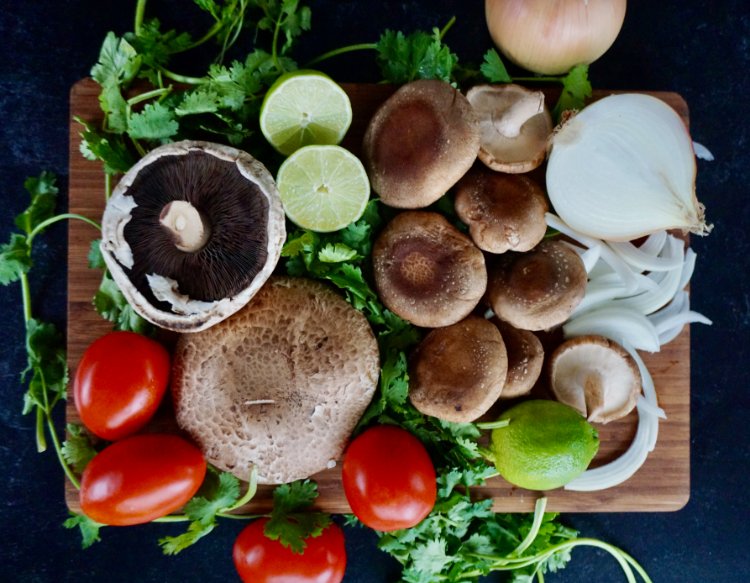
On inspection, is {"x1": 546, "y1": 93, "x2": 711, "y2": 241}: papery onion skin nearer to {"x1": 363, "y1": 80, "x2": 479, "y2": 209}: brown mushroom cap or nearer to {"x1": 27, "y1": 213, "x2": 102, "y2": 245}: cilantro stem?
{"x1": 363, "y1": 80, "x2": 479, "y2": 209}: brown mushroom cap

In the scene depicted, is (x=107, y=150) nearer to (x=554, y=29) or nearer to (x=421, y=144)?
(x=421, y=144)

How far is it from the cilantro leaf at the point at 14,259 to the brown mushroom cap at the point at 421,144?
3.24 feet

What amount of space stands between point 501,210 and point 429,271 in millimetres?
241

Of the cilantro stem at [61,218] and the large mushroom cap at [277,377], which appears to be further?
the cilantro stem at [61,218]

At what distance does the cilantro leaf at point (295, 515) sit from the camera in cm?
171

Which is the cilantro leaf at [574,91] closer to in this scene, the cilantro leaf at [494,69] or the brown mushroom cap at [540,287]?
the cilantro leaf at [494,69]

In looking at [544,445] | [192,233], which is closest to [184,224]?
[192,233]

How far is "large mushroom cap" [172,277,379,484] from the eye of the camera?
1.68 metres

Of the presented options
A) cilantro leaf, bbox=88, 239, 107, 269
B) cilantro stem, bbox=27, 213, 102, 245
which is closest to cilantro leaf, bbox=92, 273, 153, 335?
cilantro leaf, bbox=88, 239, 107, 269

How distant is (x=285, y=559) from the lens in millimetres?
1712

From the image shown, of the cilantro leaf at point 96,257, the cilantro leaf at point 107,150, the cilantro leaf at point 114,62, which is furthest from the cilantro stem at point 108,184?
the cilantro leaf at point 114,62

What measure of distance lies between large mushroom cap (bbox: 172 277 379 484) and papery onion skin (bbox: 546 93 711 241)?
0.66 metres

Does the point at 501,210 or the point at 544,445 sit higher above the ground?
the point at 501,210

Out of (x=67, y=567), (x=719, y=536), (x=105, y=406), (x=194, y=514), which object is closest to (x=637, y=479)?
(x=719, y=536)
